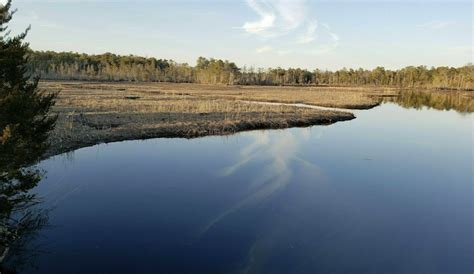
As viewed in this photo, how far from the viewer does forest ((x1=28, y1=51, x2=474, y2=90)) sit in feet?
396

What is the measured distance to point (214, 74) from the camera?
13450 centimetres

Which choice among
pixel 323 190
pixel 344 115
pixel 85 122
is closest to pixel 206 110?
pixel 85 122

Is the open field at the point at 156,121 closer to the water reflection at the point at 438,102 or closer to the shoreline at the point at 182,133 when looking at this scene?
the shoreline at the point at 182,133

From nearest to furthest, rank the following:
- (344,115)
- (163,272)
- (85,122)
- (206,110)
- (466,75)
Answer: (163,272)
(85,122)
(206,110)
(344,115)
(466,75)

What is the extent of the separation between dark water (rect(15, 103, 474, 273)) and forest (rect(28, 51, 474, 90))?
9968 centimetres

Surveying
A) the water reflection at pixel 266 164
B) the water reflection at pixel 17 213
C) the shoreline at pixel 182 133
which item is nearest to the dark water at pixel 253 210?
the water reflection at pixel 266 164

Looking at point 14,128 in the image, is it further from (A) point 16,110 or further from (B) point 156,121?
(B) point 156,121

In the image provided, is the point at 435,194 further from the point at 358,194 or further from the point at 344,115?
the point at 344,115

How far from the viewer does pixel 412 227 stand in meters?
13.2

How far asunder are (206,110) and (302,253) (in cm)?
2891

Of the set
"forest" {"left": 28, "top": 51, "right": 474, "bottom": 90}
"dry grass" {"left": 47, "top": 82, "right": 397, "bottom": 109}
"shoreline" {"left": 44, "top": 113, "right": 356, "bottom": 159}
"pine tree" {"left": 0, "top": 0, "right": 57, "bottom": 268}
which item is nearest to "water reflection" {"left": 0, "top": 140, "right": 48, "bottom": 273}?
"pine tree" {"left": 0, "top": 0, "right": 57, "bottom": 268}

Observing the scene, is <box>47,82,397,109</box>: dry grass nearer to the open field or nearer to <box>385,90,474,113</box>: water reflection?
<box>385,90,474,113</box>: water reflection

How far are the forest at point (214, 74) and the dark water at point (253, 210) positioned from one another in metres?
99.7

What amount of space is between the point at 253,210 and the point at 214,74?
123 m
